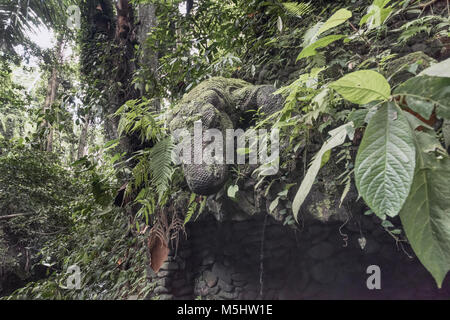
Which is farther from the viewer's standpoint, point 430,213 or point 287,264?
point 287,264

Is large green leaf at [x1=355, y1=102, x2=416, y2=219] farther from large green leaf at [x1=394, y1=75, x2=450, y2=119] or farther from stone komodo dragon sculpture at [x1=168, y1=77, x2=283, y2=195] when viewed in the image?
stone komodo dragon sculpture at [x1=168, y1=77, x2=283, y2=195]

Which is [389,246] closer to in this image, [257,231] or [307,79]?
[257,231]

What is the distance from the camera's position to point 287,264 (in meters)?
2.14

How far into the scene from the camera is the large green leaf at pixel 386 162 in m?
0.50

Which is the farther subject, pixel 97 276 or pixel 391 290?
pixel 97 276

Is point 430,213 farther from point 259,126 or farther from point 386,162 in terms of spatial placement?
point 259,126

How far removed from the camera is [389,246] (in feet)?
6.20

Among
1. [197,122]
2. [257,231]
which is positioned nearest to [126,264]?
[257,231]

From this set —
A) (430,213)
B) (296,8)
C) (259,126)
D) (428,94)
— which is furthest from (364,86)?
(296,8)

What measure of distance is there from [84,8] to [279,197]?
4.61 m

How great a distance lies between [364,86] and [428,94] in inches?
5.1

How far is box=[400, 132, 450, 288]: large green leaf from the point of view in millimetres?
500

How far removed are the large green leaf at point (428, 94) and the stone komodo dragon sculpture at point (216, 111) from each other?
1.06m

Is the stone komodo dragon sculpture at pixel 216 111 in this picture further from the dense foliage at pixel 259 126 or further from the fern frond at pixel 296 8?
the fern frond at pixel 296 8
